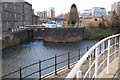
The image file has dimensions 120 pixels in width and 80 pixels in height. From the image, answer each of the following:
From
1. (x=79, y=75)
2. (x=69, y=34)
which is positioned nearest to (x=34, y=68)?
(x=79, y=75)

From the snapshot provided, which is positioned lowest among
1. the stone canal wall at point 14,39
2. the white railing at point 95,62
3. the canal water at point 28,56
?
the canal water at point 28,56

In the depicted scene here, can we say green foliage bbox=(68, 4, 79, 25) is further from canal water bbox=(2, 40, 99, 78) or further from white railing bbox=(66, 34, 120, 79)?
white railing bbox=(66, 34, 120, 79)

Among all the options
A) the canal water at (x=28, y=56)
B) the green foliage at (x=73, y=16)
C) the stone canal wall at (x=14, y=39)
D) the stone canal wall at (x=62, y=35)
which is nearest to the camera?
the canal water at (x=28, y=56)

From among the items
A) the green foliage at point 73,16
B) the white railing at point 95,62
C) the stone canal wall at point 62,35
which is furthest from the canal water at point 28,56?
the green foliage at point 73,16

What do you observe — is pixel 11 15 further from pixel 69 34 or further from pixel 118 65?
pixel 118 65

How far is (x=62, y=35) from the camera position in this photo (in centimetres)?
3812

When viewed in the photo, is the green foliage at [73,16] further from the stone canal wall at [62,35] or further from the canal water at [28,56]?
the canal water at [28,56]

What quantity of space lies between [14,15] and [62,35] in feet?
40.8

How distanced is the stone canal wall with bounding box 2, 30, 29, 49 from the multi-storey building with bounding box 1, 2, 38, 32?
306 cm

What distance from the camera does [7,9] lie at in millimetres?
37406

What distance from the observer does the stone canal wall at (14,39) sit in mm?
27594

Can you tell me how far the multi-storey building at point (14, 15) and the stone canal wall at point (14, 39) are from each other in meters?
3.06

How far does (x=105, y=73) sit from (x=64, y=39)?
33913 mm

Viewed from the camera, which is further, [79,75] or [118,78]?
[118,78]
